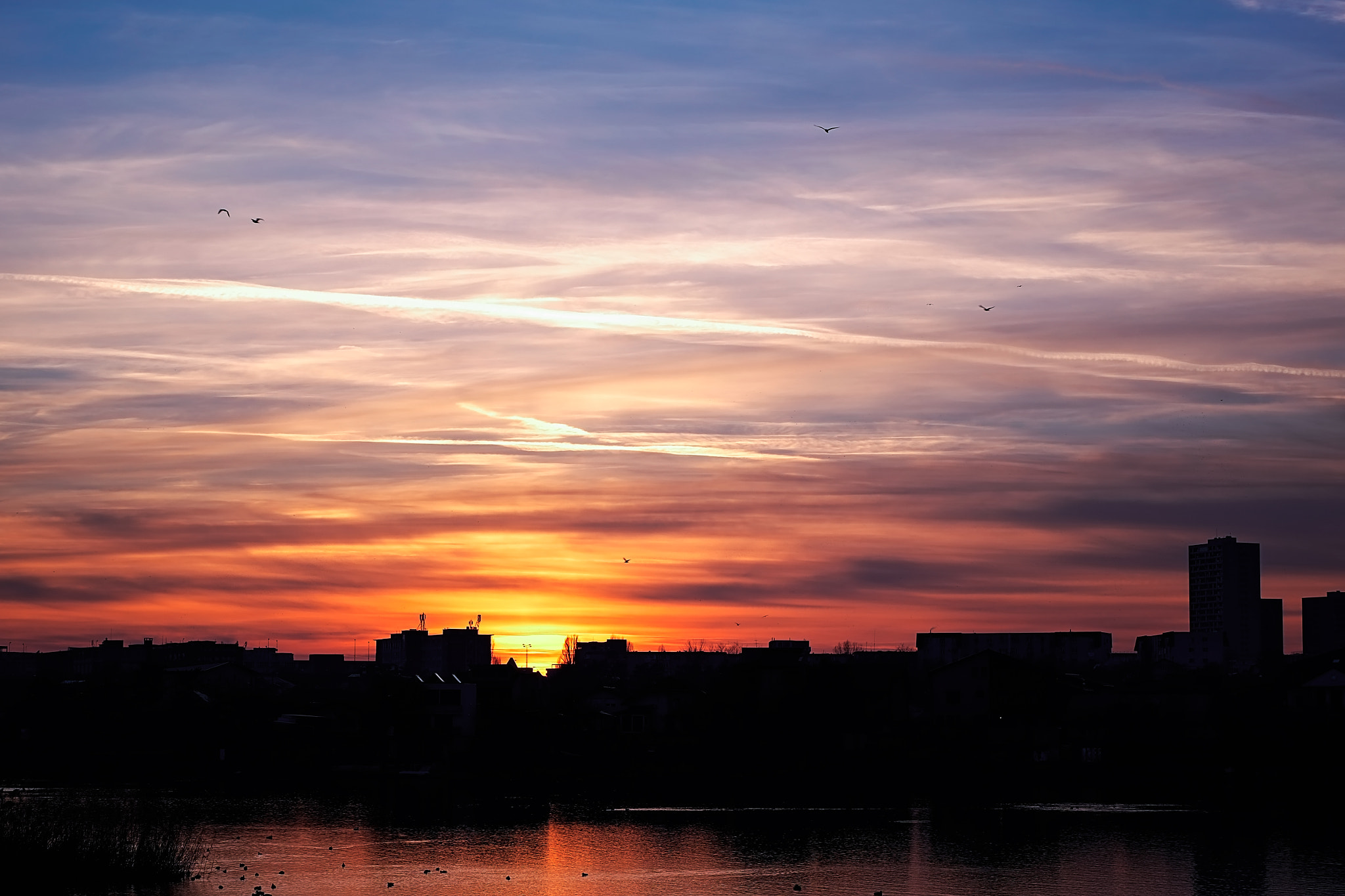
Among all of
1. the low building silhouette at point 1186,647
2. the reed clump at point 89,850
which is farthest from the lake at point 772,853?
the low building silhouette at point 1186,647

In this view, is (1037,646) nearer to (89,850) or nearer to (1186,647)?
(1186,647)

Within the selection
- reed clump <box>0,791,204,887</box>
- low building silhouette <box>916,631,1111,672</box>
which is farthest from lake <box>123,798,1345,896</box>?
low building silhouette <box>916,631,1111,672</box>

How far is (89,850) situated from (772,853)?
2447 centimetres

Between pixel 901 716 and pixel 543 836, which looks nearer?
pixel 543 836

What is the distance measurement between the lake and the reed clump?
130 cm

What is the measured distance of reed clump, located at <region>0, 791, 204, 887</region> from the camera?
4209cm

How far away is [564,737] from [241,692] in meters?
33.0

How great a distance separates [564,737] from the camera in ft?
317

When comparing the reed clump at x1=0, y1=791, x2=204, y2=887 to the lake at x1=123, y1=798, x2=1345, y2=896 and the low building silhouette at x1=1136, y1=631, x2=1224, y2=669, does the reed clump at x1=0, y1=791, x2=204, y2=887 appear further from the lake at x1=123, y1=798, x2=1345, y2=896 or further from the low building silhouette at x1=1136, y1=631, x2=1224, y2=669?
the low building silhouette at x1=1136, y1=631, x2=1224, y2=669

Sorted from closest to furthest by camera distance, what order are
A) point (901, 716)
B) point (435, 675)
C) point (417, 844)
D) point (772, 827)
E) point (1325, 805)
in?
1. point (417, 844)
2. point (772, 827)
3. point (1325, 805)
4. point (901, 716)
5. point (435, 675)

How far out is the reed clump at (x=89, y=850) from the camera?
42.1 metres

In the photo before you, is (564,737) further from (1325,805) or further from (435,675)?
(1325,805)

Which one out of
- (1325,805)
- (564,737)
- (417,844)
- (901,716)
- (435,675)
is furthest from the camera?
(435,675)

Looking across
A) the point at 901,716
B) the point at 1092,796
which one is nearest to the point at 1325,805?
the point at 1092,796
